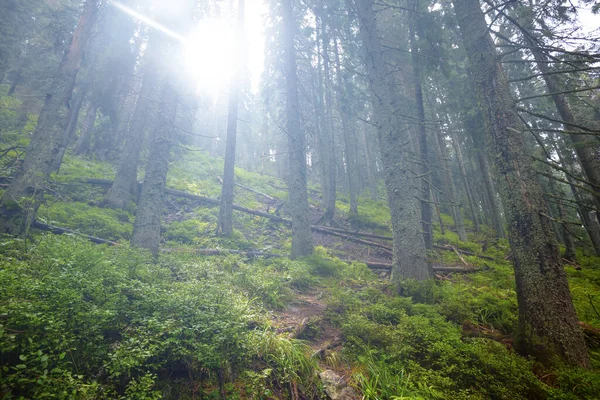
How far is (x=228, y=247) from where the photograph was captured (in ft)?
32.0

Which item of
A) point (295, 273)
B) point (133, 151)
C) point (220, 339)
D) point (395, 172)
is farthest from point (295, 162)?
point (133, 151)

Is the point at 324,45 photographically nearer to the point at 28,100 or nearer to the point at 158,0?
the point at 158,0

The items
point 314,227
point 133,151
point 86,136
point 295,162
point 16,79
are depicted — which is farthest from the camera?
point 16,79

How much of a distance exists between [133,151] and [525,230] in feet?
44.6

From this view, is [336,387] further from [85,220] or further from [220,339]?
[85,220]

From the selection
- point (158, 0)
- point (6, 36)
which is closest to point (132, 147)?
point (158, 0)

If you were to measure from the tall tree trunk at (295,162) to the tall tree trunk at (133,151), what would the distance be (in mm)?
5436

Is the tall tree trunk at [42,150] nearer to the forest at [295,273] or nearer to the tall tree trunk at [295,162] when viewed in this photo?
the forest at [295,273]

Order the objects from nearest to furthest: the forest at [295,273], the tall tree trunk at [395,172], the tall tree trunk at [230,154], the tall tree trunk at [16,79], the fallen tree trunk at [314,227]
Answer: the forest at [295,273], the tall tree trunk at [395,172], the tall tree trunk at [230,154], the fallen tree trunk at [314,227], the tall tree trunk at [16,79]

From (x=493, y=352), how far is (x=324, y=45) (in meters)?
18.9

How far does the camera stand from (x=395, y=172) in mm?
7469

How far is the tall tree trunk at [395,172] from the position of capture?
6957 millimetres

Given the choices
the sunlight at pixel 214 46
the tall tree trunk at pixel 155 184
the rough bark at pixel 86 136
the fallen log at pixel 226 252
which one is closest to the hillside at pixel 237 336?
the tall tree trunk at pixel 155 184

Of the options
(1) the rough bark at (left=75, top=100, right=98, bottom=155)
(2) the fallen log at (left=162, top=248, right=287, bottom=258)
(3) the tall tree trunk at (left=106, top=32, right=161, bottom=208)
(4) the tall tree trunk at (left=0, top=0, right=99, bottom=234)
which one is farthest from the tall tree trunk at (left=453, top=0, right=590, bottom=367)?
(1) the rough bark at (left=75, top=100, right=98, bottom=155)
